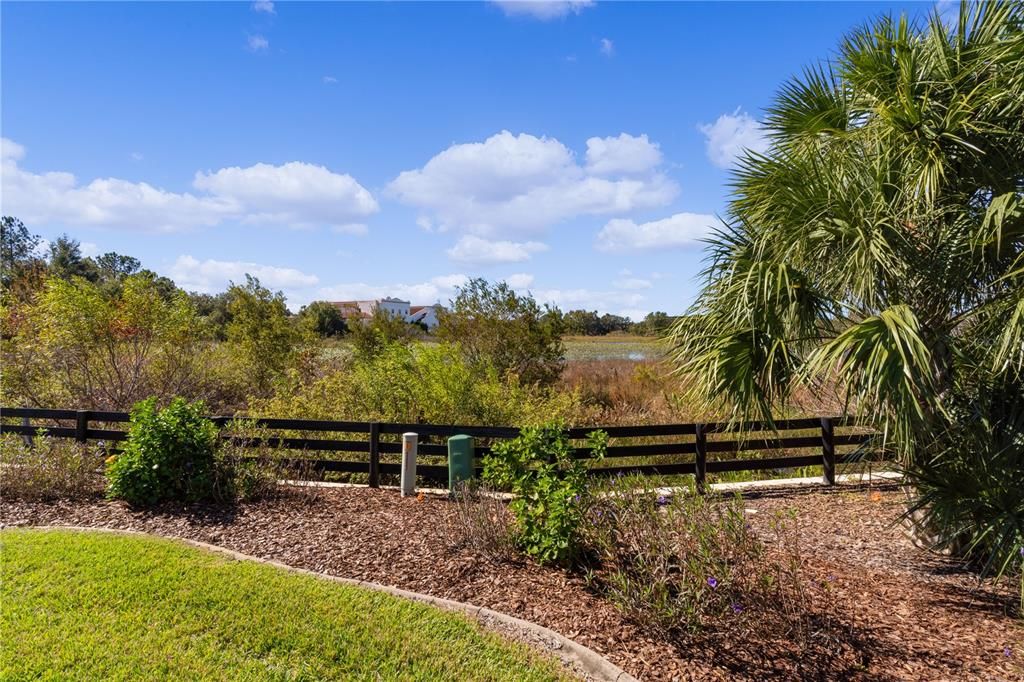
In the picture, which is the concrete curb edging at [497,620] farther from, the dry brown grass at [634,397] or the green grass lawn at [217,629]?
the dry brown grass at [634,397]

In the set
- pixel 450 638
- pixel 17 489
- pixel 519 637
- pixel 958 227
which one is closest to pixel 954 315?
pixel 958 227

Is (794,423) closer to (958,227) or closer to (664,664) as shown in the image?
(958,227)

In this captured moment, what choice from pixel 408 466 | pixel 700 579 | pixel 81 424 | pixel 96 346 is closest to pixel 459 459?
pixel 408 466

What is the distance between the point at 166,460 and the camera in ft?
20.7

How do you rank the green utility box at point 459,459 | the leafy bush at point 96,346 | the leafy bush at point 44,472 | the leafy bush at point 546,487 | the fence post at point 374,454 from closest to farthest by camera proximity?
the leafy bush at point 546,487 < the leafy bush at point 44,472 < the green utility box at point 459,459 < the fence post at point 374,454 < the leafy bush at point 96,346

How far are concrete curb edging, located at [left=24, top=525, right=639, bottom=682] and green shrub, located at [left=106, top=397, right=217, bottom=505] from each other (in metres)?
0.88

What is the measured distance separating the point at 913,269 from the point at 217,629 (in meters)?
5.76

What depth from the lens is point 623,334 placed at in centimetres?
5988

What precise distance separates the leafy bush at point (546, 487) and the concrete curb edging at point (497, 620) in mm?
770

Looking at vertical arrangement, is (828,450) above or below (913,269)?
below

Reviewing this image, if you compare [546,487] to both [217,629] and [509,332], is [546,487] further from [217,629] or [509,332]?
[509,332]

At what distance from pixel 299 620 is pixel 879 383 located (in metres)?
4.22

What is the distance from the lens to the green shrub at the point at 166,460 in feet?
20.6

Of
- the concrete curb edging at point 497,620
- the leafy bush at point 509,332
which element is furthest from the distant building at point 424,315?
the concrete curb edging at point 497,620
